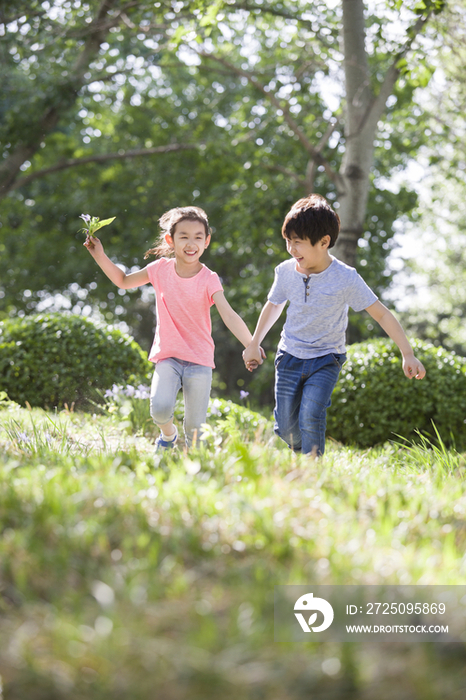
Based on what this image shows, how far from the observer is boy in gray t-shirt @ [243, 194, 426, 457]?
151 inches

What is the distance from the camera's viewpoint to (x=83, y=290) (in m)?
18.5

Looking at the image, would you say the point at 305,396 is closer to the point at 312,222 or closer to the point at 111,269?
the point at 312,222

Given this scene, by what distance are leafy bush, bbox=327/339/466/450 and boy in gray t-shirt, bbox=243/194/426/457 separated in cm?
286

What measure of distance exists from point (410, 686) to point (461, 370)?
596 centimetres

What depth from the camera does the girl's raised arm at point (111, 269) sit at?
399cm

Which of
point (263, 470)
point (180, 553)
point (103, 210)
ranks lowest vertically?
point (180, 553)

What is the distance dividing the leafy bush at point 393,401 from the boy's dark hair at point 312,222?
3317 millimetres

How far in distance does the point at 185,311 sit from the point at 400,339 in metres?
1.44

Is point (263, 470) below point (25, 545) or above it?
above

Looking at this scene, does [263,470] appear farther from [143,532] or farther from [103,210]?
[103,210]

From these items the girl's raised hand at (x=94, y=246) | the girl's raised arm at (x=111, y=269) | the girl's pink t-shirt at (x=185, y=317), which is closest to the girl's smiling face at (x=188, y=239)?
the girl's pink t-shirt at (x=185, y=317)

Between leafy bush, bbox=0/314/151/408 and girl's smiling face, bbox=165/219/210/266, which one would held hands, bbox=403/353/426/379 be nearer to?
girl's smiling face, bbox=165/219/210/266

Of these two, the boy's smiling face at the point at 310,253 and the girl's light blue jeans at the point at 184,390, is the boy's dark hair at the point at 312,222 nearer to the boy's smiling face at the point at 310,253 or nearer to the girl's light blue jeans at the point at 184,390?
the boy's smiling face at the point at 310,253

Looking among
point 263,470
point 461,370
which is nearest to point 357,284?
point 263,470
